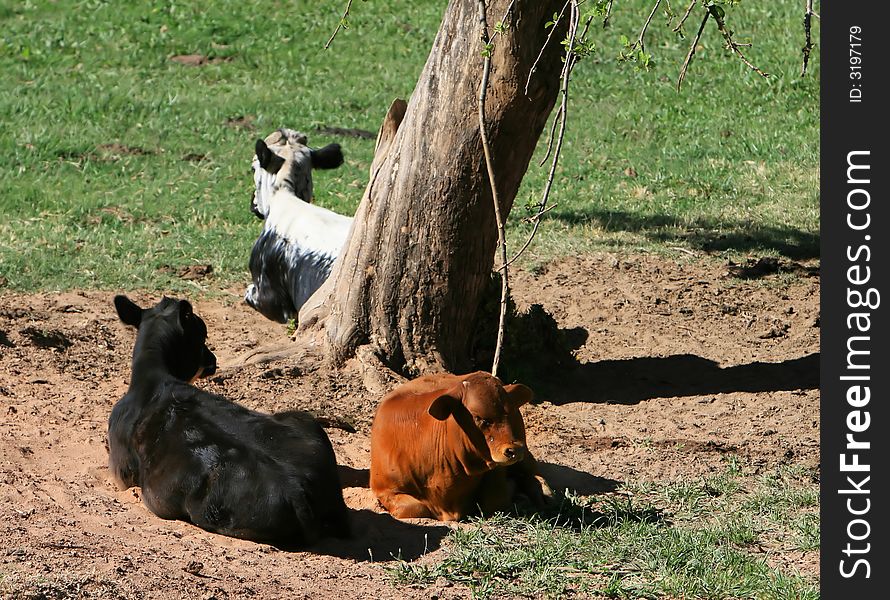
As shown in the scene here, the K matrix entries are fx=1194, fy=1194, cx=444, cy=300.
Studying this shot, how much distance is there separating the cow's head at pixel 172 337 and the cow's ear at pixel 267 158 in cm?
344

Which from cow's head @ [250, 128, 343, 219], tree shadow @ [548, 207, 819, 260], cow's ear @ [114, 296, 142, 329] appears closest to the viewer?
cow's ear @ [114, 296, 142, 329]

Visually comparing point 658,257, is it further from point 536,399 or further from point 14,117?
point 14,117

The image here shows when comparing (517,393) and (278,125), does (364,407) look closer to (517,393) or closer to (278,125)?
(517,393)

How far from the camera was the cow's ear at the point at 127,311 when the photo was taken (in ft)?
22.0

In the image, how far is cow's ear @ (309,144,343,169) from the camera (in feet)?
34.5

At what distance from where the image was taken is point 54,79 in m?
16.2

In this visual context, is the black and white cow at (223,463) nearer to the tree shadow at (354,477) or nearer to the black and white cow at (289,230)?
the tree shadow at (354,477)

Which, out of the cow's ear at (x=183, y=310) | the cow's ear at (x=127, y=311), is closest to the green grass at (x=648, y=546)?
the cow's ear at (x=183, y=310)

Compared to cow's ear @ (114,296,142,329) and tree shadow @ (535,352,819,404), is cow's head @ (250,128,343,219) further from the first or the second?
cow's ear @ (114,296,142,329)

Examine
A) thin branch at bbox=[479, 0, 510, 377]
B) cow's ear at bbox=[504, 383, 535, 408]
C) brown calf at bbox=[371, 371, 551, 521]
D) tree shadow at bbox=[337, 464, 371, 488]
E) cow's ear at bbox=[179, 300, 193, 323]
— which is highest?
thin branch at bbox=[479, 0, 510, 377]

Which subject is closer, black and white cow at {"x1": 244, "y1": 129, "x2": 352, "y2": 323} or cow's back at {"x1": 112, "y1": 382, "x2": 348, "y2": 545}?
cow's back at {"x1": 112, "y1": 382, "x2": 348, "y2": 545}

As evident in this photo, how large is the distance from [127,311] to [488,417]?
251 centimetres

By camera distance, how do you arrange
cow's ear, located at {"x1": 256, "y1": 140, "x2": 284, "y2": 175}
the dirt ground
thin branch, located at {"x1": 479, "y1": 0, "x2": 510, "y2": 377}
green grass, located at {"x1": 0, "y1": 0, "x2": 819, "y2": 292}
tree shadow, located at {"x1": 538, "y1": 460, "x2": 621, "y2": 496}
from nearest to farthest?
1. the dirt ground
2. thin branch, located at {"x1": 479, "y1": 0, "x2": 510, "y2": 377}
3. tree shadow, located at {"x1": 538, "y1": 460, "x2": 621, "y2": 496}
4. cow's ear, located at {"x1": 256, "y1": 140, "x2": 284, "y2": 175}
5. green grass, located at {"x1": 0, "y1": 0, "x2": 819, "y2": 292}

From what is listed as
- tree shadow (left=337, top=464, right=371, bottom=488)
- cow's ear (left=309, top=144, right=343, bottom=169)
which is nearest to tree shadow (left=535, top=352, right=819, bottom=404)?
tree shadow (left=337, top=464, right=371, bottom=488)
